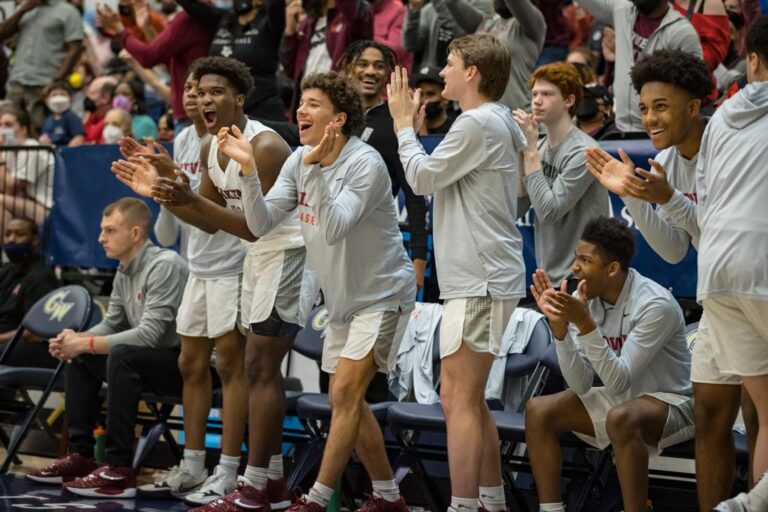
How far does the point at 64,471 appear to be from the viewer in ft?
23.9

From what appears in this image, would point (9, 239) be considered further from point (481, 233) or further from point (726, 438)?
point (726, 438)

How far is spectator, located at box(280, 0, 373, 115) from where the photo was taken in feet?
28.5

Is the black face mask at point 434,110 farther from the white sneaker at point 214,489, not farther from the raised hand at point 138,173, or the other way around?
the white sneaker at point 214,489

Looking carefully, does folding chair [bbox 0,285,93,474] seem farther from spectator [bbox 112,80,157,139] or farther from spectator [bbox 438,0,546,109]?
spectator [bbox 112,80,157,139]

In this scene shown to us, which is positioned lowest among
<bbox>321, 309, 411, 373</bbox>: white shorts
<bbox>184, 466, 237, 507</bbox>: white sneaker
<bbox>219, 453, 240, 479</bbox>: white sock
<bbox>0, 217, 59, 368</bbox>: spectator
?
<bbox>184, 466, 237, 507</bbox>: white sneaker

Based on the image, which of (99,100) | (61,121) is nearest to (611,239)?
(99,100)

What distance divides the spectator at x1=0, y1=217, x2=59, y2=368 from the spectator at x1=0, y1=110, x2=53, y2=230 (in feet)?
1.40

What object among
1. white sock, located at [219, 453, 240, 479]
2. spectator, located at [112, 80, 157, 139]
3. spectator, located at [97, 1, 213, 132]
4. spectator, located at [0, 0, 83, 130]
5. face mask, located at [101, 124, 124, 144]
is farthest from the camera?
spectator, located at [0, 0, 83, 130]

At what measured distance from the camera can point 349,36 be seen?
346 inches

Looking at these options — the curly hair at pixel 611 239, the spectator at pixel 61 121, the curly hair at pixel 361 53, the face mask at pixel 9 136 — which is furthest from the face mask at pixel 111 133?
the curly hair at pixel 611 239

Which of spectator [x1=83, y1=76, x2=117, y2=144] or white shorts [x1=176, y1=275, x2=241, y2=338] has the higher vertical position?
spectator [x1=83, y1=76, x2=117, y2=144]

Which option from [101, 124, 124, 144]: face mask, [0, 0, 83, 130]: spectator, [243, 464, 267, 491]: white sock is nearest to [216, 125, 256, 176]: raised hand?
[243, 464, 267, 491]: white sock

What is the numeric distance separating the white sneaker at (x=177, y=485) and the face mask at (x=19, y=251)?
2835mm

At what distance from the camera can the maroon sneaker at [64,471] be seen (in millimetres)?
7258
